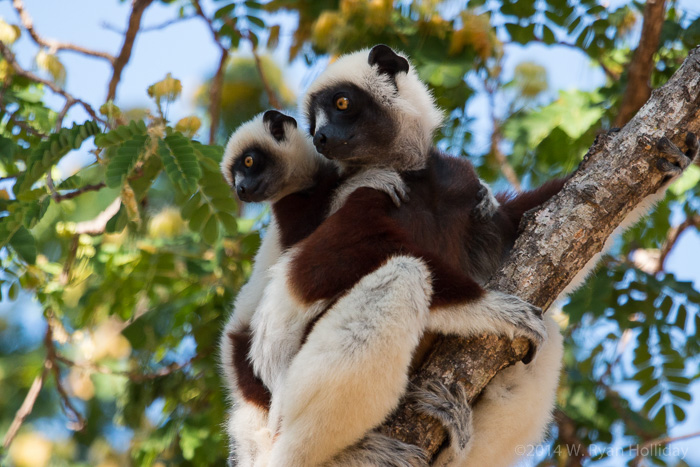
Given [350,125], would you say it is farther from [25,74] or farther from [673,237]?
[673,237]

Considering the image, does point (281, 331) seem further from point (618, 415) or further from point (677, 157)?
point (618, 415)

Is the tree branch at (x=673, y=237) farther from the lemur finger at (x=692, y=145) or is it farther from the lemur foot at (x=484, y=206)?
the lemur foot at (x=484, y=206)

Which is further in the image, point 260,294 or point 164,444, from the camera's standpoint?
point 164,444

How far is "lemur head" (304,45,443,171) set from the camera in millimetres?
4754

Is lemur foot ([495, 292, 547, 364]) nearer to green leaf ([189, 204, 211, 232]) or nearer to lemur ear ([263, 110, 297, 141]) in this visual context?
green leaf ([189, 204, 211, 232])

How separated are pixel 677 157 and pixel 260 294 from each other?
2978mm

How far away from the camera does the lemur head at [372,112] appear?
4.75 metres

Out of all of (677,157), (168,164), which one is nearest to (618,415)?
(677,157)

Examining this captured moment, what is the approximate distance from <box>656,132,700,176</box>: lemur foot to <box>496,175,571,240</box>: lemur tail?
0.80 m

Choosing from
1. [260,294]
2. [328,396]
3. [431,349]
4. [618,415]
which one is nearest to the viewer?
[328,396]

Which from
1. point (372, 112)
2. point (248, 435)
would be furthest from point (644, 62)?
point (248, 435)

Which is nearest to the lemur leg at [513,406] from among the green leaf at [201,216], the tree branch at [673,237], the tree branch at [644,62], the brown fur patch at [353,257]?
the brown fur patch at [353,257]

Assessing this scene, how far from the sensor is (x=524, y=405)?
4117 mm

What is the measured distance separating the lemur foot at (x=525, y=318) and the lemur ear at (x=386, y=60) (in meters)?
2.23
